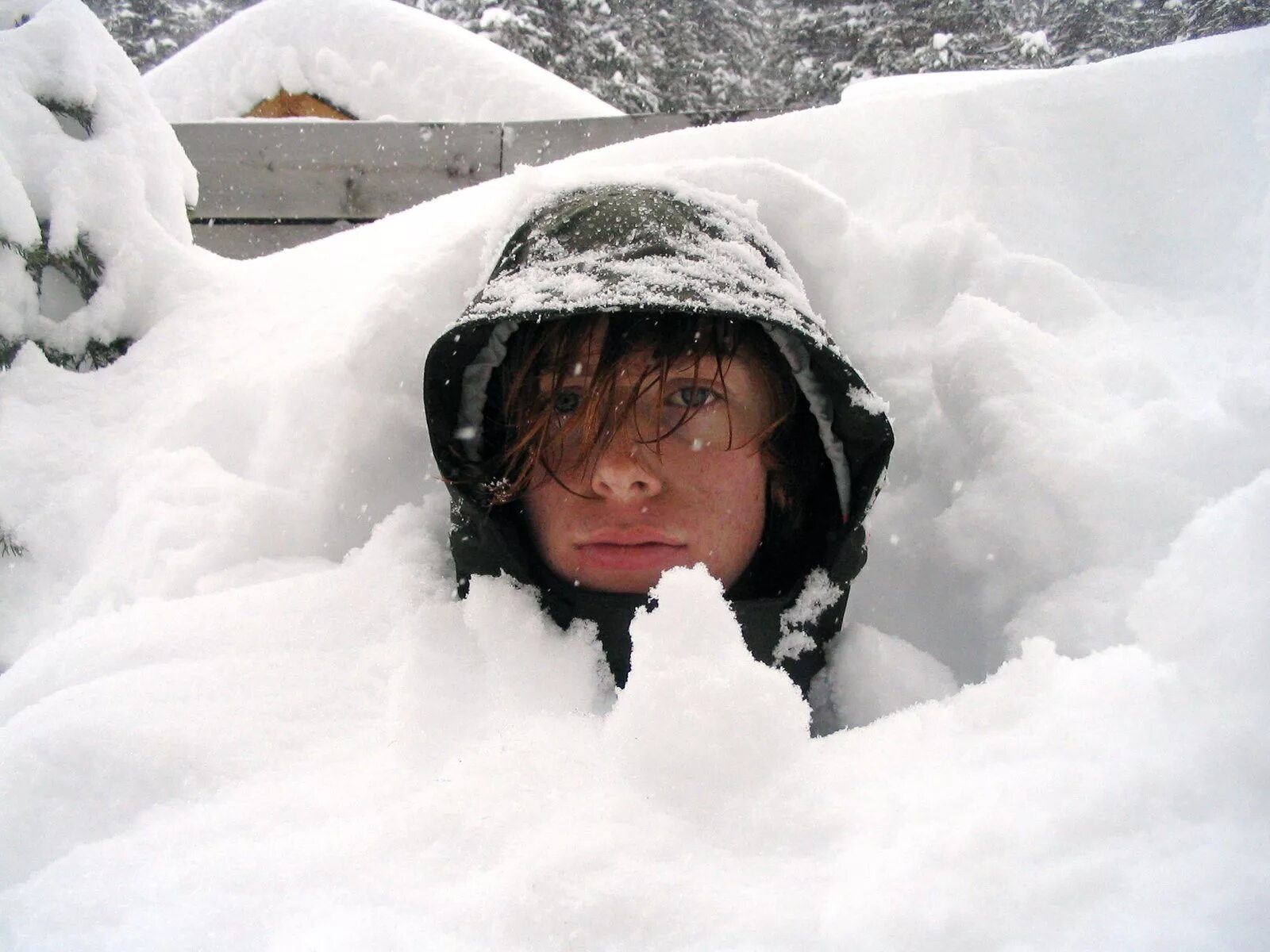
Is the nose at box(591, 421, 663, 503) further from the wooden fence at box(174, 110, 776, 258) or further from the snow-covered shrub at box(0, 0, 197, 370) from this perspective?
the wooden fence at box(174, 110, 776, 258)

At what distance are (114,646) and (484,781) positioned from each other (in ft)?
1.75

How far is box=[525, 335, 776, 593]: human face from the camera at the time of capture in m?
1.15

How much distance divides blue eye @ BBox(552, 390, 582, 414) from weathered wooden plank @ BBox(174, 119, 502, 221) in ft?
8.83

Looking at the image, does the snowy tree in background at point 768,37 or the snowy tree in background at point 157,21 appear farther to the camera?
the snowy tree in background at point 157,21

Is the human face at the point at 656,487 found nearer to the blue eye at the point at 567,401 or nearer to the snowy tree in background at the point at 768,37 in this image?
the blue eye at the point at 567,401

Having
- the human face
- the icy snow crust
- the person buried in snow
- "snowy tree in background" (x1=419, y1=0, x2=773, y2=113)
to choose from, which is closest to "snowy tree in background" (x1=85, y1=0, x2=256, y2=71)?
"snowy tree in background" (x1=419, y1=0, x2=773, y2=113)

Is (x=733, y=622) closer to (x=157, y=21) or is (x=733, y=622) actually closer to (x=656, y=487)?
(x=656, y=487)

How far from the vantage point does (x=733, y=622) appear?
2.67 ft

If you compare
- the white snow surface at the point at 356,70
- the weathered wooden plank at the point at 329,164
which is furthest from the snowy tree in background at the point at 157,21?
the weathered wooden plank at the point at 329,164

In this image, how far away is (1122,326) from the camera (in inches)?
53.8

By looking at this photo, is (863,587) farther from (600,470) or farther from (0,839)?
(0,839)

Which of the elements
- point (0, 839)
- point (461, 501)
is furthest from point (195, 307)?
point (0, 839)

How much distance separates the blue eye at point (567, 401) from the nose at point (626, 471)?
0.10 meters

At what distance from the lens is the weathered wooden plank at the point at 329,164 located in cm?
357
